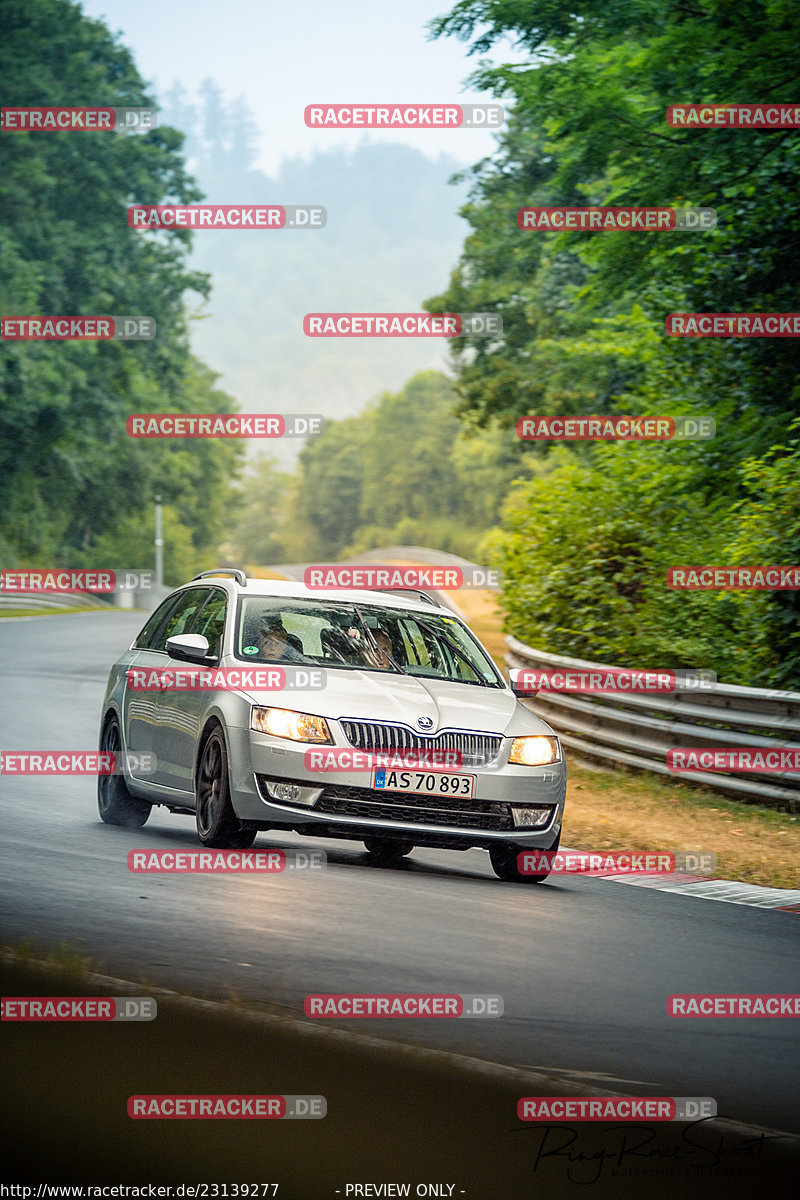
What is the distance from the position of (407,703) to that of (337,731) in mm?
522

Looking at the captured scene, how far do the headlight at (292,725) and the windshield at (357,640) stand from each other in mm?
807

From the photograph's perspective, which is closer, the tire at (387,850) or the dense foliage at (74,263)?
the tire at (387,850)

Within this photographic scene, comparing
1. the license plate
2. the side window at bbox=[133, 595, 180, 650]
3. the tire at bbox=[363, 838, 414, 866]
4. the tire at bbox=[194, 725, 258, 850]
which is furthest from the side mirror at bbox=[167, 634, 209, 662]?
the tire at bbox=[363, 838, 414, 866]

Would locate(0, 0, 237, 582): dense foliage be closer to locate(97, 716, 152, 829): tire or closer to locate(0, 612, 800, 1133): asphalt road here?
locate(97, 716, 152, 829): tire

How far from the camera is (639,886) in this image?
10422 mm

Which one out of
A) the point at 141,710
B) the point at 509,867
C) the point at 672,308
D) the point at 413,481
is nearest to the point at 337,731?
the point at 509,867

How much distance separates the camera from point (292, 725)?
9.31 metres

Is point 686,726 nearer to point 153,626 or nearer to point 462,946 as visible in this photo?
point 153,626

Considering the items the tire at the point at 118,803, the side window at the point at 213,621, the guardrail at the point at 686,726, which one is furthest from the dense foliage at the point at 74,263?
the side window at the point at 213,621

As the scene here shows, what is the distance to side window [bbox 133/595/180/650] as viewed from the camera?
11.8 metres

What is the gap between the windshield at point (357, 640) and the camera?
33.8 feet

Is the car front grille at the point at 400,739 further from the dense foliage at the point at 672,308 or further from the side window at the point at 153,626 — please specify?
the dense foliage at the point at 672,308

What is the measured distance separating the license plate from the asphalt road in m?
0.57

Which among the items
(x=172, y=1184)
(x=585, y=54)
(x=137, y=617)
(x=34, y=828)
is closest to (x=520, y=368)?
(x=137, y=617)
